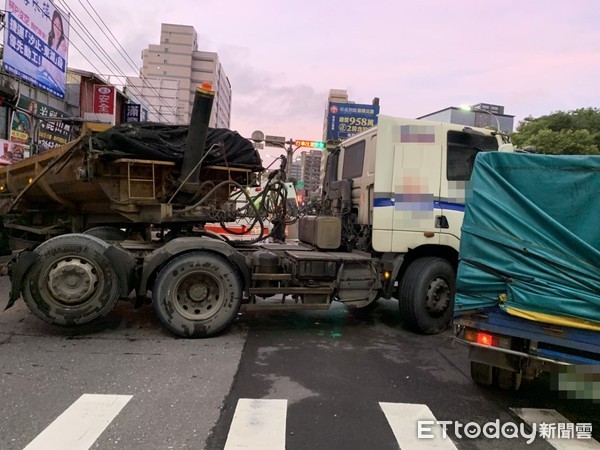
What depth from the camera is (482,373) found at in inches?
168

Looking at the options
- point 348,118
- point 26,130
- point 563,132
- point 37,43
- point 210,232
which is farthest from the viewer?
point 563,132

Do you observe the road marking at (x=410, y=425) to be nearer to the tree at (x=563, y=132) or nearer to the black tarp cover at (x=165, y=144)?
the black tarp cover at (x=165, y=144)

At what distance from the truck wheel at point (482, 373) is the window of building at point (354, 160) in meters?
3.23

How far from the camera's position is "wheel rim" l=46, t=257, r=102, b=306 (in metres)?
5.15

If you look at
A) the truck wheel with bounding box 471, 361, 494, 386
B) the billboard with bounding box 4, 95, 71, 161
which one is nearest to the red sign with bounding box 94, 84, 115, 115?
the billboard with bounding box 4, 95, 71, 161

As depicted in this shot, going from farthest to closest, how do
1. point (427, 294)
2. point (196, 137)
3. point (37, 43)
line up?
point (37, 43), point (427, 294), point (196, 137)

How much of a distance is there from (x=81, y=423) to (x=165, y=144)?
3.51 meters

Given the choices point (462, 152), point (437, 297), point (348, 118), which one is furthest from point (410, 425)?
point (348, 118)

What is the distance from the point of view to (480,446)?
3.27 m

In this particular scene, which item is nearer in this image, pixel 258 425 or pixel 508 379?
pixel 258 425

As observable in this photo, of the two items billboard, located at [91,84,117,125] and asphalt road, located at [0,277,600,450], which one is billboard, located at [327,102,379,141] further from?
asphalt road, located at [0,277,600,450]

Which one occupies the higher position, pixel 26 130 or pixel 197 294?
pixel 26 130

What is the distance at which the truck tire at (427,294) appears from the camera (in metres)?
5.92

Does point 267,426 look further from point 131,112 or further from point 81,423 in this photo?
point 131,112
